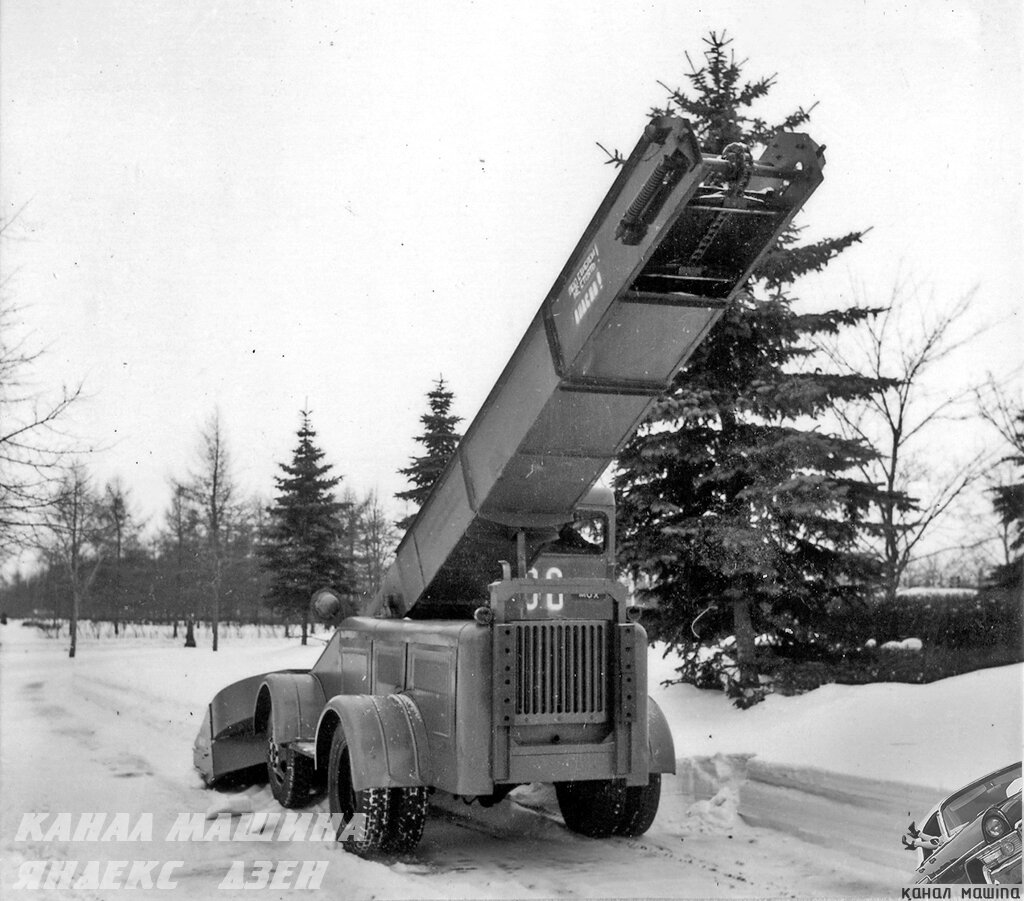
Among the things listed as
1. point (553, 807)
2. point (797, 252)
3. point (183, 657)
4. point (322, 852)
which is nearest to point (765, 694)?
point (553, 807)

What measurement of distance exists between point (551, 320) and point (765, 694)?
21.6 ft

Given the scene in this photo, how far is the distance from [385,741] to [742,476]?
6.04 metres

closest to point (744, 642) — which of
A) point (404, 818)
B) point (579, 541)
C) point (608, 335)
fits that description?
point (579, 541)

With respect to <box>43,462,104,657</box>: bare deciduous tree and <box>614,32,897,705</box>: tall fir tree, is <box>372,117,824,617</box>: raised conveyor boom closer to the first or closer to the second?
<box>614,32,897,705</box>: tall fir tree

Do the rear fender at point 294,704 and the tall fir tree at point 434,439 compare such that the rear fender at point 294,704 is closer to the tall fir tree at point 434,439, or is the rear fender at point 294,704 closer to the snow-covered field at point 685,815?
the snow-covered field at point 685,815

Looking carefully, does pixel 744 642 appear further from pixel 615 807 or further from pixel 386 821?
pixel 386 821

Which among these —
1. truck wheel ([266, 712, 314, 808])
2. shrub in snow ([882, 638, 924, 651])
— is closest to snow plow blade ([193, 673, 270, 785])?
truck wheel ([266, 712, 314, 808])

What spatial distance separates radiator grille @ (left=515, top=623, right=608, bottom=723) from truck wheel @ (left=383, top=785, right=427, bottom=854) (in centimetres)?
97

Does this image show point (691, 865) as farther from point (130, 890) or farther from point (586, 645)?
point (130, 890)

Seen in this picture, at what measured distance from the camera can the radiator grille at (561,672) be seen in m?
6.23

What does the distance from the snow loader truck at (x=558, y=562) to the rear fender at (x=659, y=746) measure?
0.01 meters

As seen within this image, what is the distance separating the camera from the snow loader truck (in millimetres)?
5031

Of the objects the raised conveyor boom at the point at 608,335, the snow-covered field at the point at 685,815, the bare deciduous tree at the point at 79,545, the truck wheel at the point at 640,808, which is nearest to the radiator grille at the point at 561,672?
the raised conveyor boom at the point at 608,335

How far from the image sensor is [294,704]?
27.5 feet
